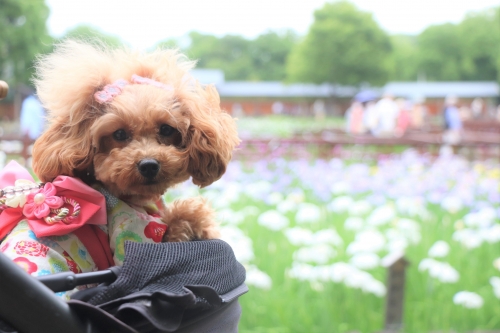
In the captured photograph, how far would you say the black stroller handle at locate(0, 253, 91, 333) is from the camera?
0.68 m

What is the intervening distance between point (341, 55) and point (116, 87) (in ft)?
160

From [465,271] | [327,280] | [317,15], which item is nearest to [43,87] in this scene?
[327,280]

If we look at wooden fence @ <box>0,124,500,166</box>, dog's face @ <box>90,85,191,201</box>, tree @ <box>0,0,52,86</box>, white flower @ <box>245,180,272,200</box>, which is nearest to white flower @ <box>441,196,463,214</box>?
white flower @ <box>245,180,272,200</box>

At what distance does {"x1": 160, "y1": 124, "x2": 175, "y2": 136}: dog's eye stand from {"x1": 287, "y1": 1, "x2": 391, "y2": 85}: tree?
157 feet

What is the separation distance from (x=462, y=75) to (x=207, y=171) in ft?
193

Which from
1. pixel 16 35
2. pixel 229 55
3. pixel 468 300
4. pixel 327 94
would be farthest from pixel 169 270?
pixel 229 55

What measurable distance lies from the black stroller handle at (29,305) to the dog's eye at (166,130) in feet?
1.68

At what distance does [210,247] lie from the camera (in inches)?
36.0

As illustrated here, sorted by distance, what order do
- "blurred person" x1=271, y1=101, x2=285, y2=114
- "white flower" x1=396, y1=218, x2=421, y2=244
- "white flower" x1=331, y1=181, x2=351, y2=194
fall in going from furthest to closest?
"blurred person" x1=271, y1=101, x2=285, y2=114 → "white flower" x1=331, y1=181, x2=351, y2=194 → "white flower" x1=396, y1=218, x2=421, y2=244

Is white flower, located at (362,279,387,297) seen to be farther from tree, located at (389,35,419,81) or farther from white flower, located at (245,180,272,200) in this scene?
tree, located at (389,35,419,81)

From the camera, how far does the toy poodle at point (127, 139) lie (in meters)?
1.07

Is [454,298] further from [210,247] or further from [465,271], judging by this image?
[210,247]

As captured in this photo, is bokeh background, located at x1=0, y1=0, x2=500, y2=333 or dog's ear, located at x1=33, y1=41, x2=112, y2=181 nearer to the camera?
dog's ear, located at x1=33, y1=41, x2=112, y2=181

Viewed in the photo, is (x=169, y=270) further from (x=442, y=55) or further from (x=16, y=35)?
(x=442, y=55)
